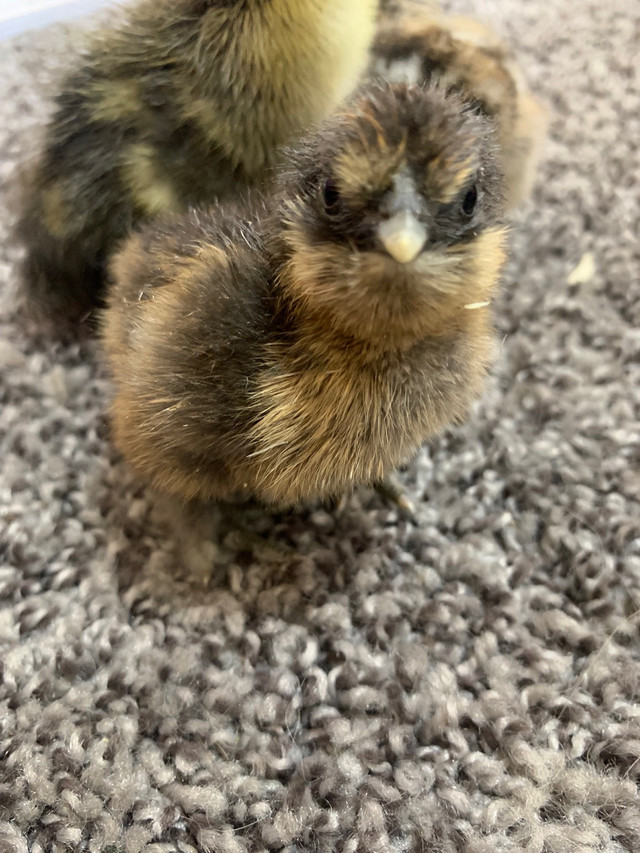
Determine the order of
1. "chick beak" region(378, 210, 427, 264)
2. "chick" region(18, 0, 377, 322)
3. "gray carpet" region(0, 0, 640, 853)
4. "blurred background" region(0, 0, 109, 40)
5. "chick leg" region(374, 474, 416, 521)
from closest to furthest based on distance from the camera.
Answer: "chick beak" region(378, 210, 427, 264) → "gray carpet" region(0, 0, 640, 853) → "chick" region(18, 0, 377, 322) → "chick leg" region(374, 474, 416, 521) → "blurred background" region(0, 0, 109, 40)

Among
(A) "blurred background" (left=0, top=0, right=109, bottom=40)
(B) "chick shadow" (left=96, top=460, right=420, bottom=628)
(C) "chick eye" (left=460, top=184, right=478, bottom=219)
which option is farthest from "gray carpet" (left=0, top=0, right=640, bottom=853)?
(C) "chick eye" (left=460, top=184, right=478, bottom=219)

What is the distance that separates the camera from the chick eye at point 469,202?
69 centimetres

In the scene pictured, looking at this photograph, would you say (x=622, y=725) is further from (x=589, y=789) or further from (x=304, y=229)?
(x=304, y=229)

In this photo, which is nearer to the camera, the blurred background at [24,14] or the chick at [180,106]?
the chick at [180,106]

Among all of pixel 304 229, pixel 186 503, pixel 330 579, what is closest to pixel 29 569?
pixel 186 503

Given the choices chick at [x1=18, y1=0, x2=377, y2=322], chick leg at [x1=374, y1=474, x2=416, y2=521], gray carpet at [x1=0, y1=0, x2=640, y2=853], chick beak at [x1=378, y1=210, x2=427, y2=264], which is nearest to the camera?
chick beak at [x1=378, y1=210, x2=427, y2=264]

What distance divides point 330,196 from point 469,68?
55 cm

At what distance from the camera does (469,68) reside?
1084 mm

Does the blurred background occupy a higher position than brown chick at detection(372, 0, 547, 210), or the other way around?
brown chick at detection(372, 0, 547, 210)

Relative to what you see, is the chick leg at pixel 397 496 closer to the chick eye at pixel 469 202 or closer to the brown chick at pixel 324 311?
the brown chick at pixel 324 311

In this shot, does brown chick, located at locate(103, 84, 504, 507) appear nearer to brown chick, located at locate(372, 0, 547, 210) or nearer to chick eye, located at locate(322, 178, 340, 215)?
chick eye, located at locate(322, 178, 340, 215)

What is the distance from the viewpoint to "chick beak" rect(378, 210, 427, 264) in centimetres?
63

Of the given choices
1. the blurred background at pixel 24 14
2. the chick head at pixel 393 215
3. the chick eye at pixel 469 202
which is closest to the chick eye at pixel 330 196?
the chick head at pixel 393 215

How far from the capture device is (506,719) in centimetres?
93
